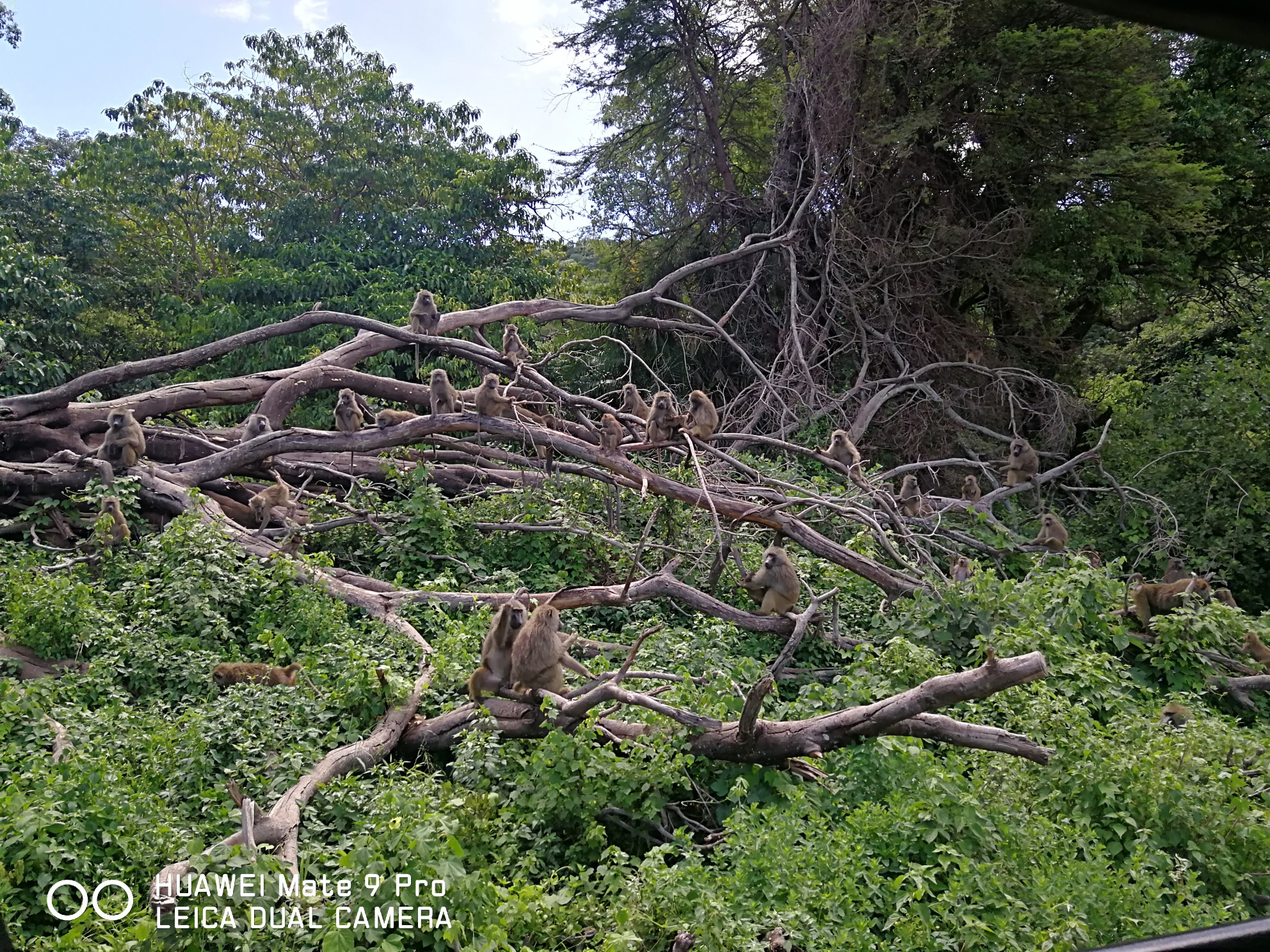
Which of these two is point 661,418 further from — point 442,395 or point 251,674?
point 251,674

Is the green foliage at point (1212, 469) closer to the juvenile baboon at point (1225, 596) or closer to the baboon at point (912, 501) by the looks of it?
the juvenile baboon at point (1225, 596)

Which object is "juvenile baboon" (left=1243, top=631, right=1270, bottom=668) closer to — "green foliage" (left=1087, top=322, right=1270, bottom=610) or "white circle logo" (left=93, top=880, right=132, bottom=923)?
"green foliage" (left=1087, top=322, right=1270, bottom=610)

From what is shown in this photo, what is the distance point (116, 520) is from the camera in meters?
8.36

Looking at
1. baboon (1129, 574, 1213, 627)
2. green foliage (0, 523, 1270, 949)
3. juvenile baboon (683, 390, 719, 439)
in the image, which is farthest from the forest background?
juvenile baboon (683, 390, 719, 439)

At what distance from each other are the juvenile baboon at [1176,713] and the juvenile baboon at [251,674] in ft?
19.8

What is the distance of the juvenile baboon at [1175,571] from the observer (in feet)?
33.2

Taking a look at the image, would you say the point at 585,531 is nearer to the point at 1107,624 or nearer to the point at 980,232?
the point at 1107,624

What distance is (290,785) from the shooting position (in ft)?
16.9

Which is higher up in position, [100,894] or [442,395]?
[442,395]

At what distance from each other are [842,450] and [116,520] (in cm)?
746

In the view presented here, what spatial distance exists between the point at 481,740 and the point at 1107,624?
563cm

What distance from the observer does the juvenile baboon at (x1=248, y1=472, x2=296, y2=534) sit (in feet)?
31.3

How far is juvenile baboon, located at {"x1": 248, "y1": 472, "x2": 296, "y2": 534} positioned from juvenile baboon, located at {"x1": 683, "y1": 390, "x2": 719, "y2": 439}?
4159 mm

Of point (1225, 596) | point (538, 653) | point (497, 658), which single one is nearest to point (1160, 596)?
point (1225, 596)
